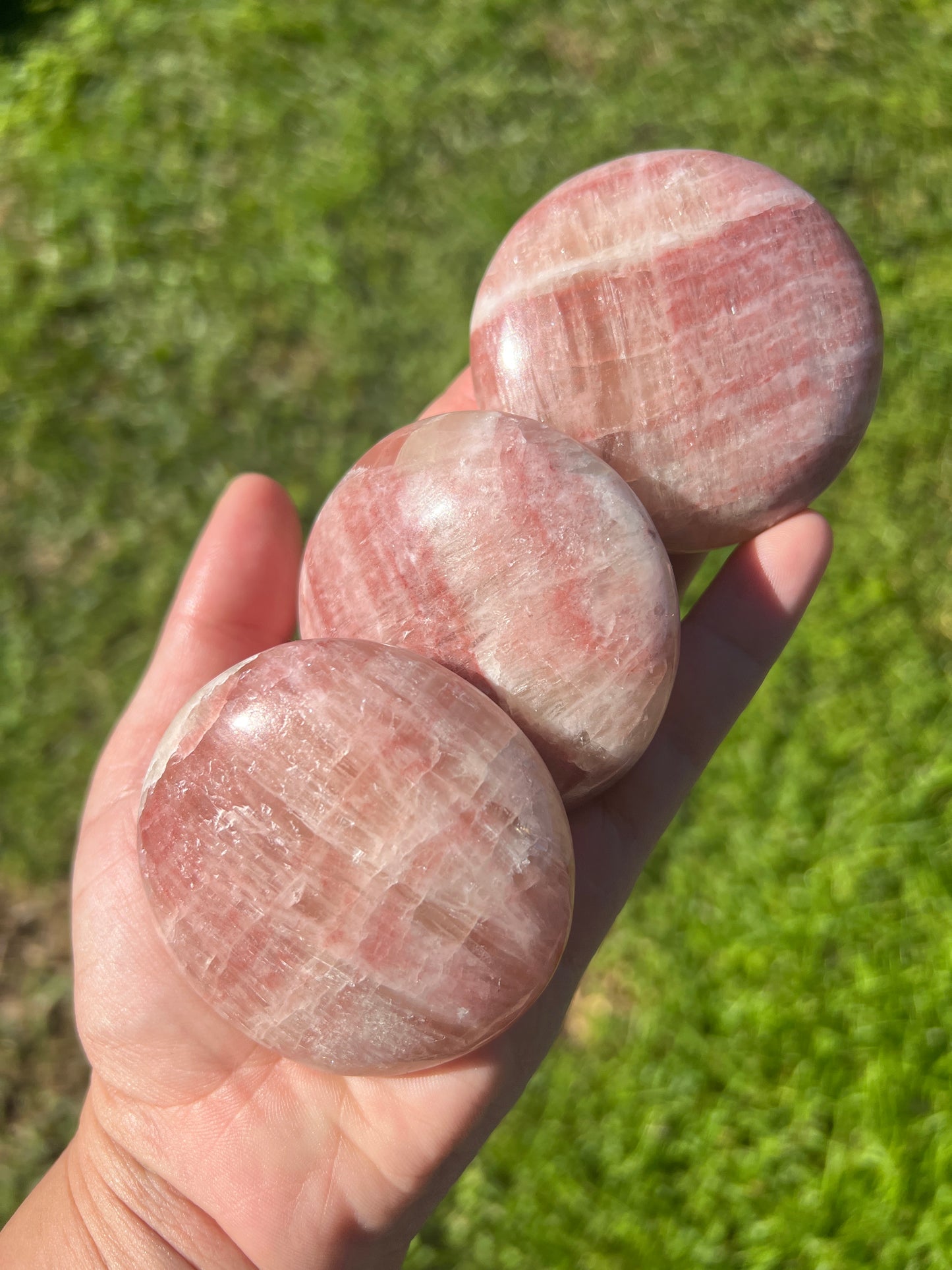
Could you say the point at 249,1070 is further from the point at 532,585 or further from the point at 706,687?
the point at 706,687

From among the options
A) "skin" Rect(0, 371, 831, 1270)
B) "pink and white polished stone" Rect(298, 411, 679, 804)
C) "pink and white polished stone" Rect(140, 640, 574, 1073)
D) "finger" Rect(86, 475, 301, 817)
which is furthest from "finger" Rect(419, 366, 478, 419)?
"pink and white polished stone" Rect(140, 640, 574, 1073)

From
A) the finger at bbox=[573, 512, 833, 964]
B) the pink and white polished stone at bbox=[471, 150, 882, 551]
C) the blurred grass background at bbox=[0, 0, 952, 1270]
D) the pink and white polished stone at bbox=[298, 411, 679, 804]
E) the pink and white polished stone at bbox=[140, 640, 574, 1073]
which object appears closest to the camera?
the pink and white polished stone at bbox=[140, 640, 574, 1073]

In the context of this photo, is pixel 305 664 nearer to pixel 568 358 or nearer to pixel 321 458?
pixel 568 358

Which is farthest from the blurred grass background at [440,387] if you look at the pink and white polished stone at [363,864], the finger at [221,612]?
the pink and white polished stone at [363,864]

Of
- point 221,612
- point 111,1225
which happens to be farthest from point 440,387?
point 111,1225

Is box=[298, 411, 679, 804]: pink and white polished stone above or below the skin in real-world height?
above

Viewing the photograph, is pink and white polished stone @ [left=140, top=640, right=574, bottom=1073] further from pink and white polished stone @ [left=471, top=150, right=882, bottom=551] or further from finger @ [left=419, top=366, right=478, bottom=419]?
finger @ [left=419, top=366, right=478, bottom=419]

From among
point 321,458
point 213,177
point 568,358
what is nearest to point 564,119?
point 213,177
